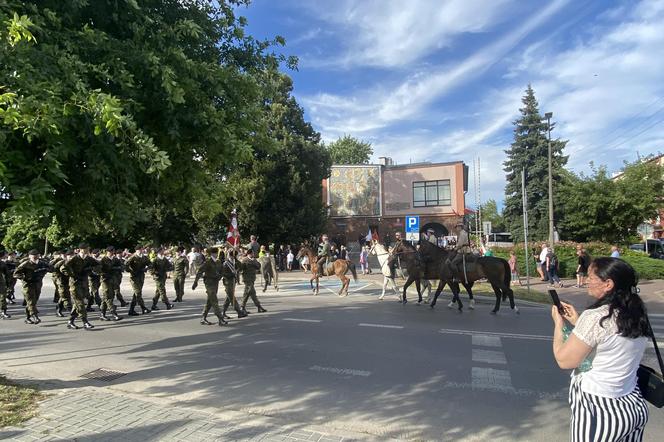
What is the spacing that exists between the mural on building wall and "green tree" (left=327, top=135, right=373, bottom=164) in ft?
78.8

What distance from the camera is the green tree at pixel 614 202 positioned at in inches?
1039

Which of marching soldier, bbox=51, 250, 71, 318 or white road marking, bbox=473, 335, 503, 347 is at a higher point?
marching soldier, bbox=51, 250, 71, 318

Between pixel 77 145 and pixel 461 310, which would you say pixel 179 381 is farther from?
pixel 461 310

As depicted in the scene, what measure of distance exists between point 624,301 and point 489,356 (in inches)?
206

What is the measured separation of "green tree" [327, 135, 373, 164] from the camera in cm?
6744

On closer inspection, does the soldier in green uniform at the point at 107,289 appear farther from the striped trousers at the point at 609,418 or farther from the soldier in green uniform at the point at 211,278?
the striped trousers at the point at 609,418

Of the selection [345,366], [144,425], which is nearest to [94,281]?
[345,366]

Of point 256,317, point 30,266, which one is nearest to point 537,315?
point 256,317

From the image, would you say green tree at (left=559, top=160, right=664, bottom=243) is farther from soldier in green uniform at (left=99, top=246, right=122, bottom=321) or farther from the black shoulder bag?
the black shoulder bag

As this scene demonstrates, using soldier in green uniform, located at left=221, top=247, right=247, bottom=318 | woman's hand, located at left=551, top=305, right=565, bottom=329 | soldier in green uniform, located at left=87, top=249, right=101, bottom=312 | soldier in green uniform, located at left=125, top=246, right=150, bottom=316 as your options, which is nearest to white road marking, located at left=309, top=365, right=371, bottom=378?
woman's hand, located at left=551, top=305, right=565, bottom=329

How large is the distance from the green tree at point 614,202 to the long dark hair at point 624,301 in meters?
27.9

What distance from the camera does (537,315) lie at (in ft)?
38.0

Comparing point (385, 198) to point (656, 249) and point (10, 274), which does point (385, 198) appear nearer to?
point (656, 249)

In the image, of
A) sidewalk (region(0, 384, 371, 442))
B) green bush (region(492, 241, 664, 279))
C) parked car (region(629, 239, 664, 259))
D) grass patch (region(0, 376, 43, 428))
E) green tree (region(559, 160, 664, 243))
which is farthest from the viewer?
parked car (region(629, 239, 664, 259))
